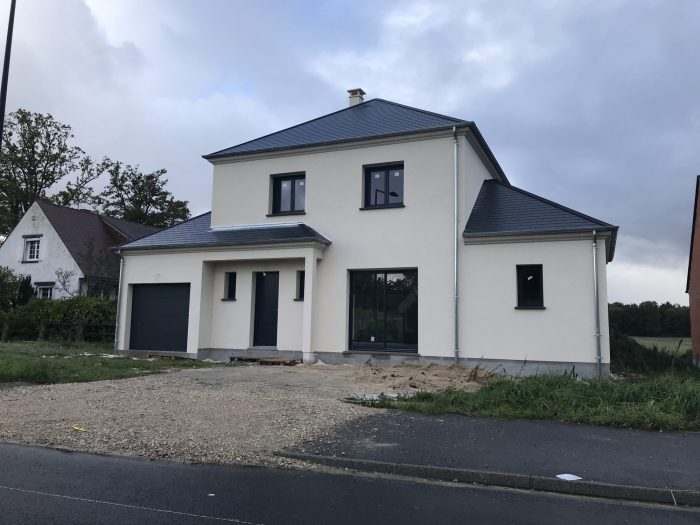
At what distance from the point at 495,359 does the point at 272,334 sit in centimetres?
702

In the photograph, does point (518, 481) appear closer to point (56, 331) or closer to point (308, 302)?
point (308, 302)

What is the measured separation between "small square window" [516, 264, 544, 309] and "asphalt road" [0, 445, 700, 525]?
1079 cm

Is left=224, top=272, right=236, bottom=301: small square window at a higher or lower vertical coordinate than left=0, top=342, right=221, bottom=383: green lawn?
higher

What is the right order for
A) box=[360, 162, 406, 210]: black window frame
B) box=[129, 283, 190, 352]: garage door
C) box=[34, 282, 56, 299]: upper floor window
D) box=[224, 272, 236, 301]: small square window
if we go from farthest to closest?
box=[34, 282, 56, 299]: upper floor window, box=[129, 283, 190, 352]: garage door, box=[224, 272, 236, 301]: small square window, box=[360, 162, 406, 210]: black window frame

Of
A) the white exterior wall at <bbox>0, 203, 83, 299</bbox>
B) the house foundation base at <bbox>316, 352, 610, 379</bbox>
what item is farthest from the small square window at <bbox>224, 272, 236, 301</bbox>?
the white exterior wall at <bbox>0, 203, 83, 299</bbox>

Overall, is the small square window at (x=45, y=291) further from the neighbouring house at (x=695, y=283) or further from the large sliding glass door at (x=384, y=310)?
the neighbouring house at (x=695, y=283)

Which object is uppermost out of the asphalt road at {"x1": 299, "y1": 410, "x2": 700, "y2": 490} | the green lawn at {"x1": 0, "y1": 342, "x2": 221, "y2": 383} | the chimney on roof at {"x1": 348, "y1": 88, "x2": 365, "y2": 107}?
the chimney on roof at {"x1": 348, "y1": 88, "x2": 365, "y2": 107}

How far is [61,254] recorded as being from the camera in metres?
36.5

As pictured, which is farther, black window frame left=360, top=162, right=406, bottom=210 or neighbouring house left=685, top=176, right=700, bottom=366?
neighbouring house left=685, top=176, right=700, bottom=366

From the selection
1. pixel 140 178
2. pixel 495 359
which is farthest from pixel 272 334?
pixel 140 178

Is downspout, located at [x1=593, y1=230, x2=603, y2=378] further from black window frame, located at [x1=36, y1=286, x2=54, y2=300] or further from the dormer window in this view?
the dormer window

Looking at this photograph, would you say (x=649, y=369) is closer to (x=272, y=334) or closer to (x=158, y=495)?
(x=272, y=334)

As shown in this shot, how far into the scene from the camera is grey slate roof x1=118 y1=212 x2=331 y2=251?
18344mm

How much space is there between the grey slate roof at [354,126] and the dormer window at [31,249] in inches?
884
